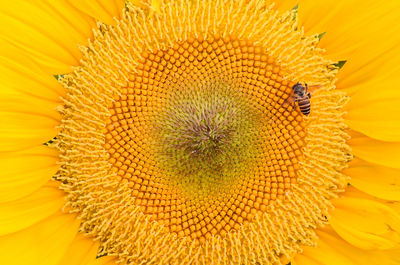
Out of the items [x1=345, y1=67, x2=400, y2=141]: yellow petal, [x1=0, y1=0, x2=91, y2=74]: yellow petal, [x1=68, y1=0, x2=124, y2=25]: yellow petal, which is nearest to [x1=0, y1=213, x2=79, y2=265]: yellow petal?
[x1=0, y1=0, x2=91, y2=74]: yellow petal

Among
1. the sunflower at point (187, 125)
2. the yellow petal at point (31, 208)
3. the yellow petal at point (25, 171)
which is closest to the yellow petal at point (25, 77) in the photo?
the sunflower at point (187, 125)

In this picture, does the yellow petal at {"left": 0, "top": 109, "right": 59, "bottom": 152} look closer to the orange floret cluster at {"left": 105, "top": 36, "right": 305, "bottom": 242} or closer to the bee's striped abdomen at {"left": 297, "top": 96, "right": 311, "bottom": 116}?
the orange floret cluster at {"left": 105, "top": 36, "right": 305, "bottom": 242}

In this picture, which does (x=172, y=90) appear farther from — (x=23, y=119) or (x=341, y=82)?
(x=341, y=82)

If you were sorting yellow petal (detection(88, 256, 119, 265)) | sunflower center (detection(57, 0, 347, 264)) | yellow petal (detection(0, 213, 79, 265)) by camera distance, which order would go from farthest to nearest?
yellow petal (detection(88, 256, 119, 265))
yellow petal (detection(0, 213, 79, 265))
sunflower center (detection(57, 0, 347, 264))

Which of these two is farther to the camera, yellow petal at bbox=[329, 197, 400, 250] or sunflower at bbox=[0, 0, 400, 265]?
yellow petal at bbox=[329, 197, 400, 250]

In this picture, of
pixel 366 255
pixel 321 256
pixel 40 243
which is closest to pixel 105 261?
pixel 40 243

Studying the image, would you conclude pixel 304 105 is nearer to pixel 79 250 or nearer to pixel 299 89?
pixel 299 89

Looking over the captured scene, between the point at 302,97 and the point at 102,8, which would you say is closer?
the point at 302,97

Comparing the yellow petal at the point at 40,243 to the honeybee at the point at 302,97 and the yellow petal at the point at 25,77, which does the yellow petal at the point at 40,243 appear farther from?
the honeybee at the point at 302,97
